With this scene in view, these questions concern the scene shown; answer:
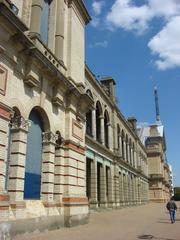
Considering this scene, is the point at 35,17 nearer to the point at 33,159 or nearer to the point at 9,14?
the point at 9,14

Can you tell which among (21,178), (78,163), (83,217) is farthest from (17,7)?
(83,217)

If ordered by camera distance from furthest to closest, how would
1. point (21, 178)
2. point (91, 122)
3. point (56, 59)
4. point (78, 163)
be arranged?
point (91, 122) → point (78, 163) → point (56, 59) → point (21, 178)

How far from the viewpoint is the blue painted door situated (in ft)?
41.1

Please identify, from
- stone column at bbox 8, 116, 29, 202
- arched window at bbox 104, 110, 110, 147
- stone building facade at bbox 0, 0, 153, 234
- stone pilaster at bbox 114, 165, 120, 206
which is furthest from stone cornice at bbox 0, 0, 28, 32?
stone pilaster at bbox 114, 165, 120, 206

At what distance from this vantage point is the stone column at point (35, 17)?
13680 mm

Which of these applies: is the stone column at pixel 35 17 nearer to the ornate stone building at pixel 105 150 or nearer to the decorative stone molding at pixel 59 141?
the decorative stone molding at pixel 59 141

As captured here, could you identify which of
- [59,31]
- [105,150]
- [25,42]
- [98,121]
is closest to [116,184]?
[105,150]

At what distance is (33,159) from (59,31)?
6.97 metres

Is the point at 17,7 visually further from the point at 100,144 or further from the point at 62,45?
the point at 100,144

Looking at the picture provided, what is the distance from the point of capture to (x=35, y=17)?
543 inches

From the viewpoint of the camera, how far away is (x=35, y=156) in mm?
13203

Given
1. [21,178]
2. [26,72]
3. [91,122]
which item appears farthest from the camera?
[91,122]

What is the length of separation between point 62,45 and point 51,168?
6347 mm

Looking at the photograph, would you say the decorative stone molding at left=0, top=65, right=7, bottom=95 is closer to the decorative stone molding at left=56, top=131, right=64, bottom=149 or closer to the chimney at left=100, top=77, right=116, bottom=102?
the decorative stone molding at left=56, top=131, right=64, bottom=149
